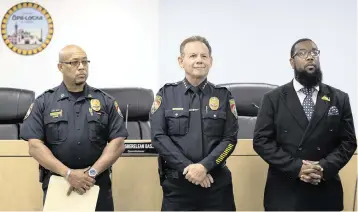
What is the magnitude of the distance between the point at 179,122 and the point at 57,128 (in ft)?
2.17

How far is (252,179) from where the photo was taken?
269 cm

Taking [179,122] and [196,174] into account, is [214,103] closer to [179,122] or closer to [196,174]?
[179,122]

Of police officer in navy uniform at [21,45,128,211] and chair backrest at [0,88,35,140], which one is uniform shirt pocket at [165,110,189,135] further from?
chair backrest at [0,88,35,140]

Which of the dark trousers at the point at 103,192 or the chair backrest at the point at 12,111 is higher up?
the chair backrest at the point at 12,111

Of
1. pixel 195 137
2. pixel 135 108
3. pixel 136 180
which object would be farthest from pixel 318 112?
pixel 135 108

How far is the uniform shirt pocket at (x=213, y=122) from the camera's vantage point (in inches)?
91.2

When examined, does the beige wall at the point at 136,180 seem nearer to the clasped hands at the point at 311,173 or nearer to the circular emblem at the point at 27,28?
the clasped hands at the point at 311,173

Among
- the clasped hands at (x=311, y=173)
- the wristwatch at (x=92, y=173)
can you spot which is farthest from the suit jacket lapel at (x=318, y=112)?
the wristwatch at (x=92, y=173)

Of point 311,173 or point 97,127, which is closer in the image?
point 311,173

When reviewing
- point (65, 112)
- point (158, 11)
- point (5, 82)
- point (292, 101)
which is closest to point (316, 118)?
point (292, 101)

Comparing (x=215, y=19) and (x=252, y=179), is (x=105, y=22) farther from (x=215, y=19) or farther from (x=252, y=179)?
(x=252, y=179)

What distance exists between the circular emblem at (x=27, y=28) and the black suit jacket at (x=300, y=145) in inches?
115

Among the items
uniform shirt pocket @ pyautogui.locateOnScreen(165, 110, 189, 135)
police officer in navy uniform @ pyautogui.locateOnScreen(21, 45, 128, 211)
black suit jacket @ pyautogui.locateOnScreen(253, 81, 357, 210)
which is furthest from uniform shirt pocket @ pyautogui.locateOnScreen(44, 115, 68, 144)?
black suit jacket @ pyautogui.locateOnScreen(253, 81, 357, 210)

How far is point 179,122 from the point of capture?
7.59 ft
